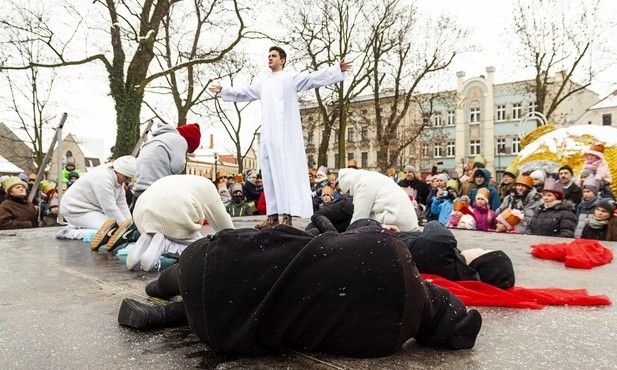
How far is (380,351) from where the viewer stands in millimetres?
1833

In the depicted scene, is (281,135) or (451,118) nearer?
(281,135)

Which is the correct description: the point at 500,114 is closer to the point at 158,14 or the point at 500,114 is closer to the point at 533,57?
the point at 533,57

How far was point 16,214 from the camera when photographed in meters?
8.27

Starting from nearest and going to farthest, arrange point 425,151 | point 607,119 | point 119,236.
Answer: point 119,236
point 607,119
point 425,151

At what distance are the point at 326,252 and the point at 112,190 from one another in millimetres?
5128

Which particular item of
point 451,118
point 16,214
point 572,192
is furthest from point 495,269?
A: point 451,118

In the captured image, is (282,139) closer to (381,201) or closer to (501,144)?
(381,201)

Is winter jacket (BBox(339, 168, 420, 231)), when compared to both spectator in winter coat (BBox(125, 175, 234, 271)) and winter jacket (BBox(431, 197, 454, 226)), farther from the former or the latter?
winter jacket (BBox(431, 197, 454, 226))

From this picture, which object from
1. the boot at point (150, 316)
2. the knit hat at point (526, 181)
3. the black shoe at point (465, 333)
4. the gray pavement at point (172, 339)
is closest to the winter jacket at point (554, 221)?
the knit hat at point (526, 181)

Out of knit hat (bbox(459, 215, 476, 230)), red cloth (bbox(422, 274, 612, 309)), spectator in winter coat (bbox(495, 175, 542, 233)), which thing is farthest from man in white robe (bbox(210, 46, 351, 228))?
spectator in winter coat (bbox(495, 175, 542, 233))

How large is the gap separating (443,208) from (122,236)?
21.7ft

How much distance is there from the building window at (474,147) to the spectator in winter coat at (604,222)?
145 ft

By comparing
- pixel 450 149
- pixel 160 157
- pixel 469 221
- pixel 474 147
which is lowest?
pixel 469 221

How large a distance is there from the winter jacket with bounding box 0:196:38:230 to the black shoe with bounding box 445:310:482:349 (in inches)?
333
